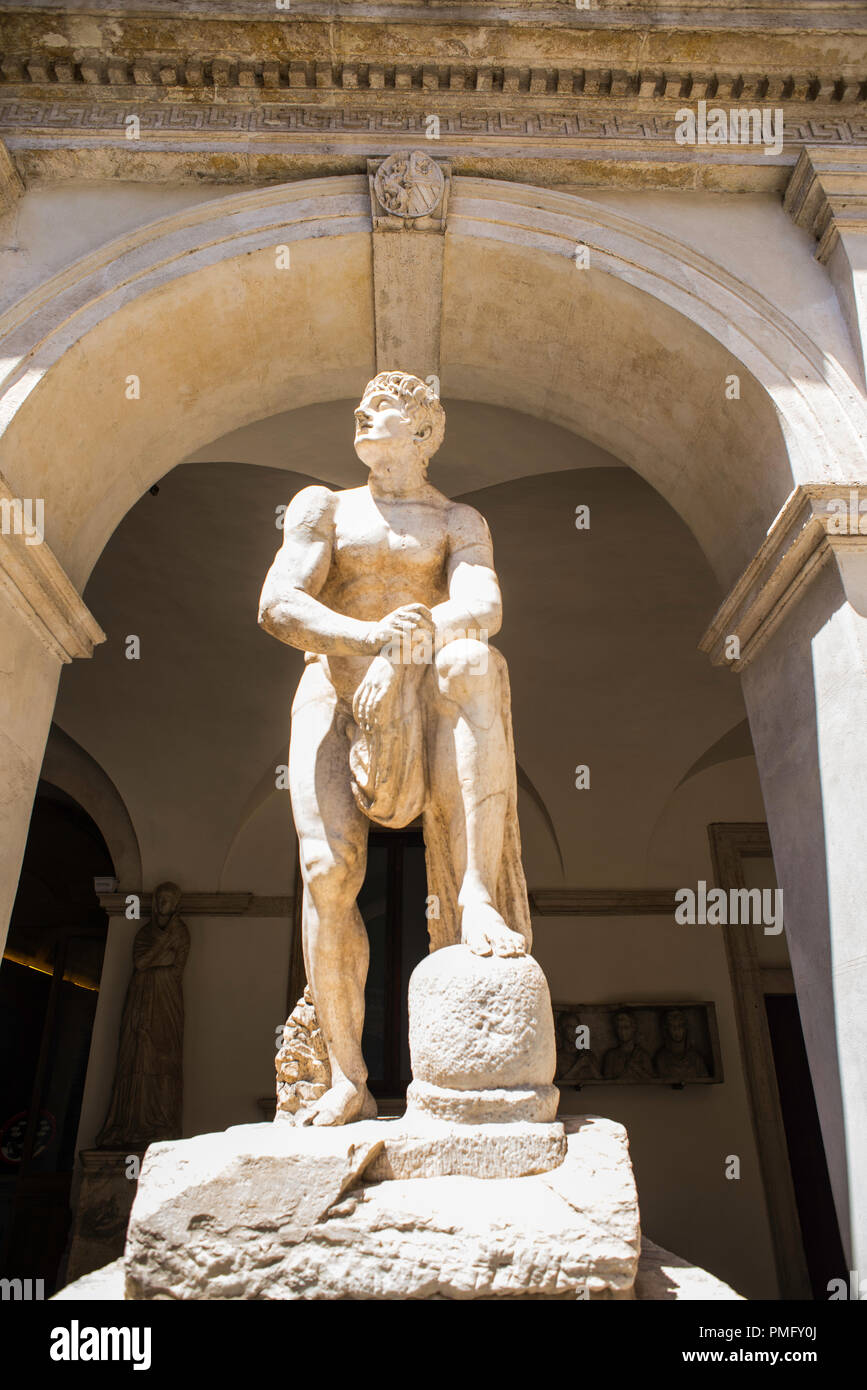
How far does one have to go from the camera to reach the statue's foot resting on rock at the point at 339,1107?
2.46 m

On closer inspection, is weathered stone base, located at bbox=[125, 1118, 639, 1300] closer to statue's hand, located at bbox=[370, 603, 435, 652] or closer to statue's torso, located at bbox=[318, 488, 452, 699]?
statue's hand, located at bbox=[370, 603, 435, 652]

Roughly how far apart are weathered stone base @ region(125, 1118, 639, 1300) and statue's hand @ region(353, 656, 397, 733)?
40.9 inches

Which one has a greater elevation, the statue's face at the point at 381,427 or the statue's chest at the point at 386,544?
the statue's face at the point at 381,427

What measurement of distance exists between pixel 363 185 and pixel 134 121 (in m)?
1.09

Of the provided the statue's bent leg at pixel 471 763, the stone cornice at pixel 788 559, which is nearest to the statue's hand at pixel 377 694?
the statue's bent leg at pixel 471 763

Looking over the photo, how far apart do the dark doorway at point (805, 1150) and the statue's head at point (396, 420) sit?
5.84 m

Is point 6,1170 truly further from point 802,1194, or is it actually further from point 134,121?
point 134,121

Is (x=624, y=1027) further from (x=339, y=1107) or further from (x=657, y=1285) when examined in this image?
(x=657, y=1285)

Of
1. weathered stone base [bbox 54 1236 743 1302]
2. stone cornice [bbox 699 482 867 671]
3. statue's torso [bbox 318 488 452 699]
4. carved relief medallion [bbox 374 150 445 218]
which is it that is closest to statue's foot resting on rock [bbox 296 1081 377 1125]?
weathered stone base [bbox 54 1236 743 1302]

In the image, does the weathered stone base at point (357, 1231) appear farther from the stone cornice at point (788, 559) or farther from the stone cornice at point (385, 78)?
the stone cornice at point (385, 78)

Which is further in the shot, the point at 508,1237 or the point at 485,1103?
the point at 485,1103

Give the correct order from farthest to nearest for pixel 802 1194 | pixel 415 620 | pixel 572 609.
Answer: pixel 572 609
pixel 802 1194
pixel 415 620
